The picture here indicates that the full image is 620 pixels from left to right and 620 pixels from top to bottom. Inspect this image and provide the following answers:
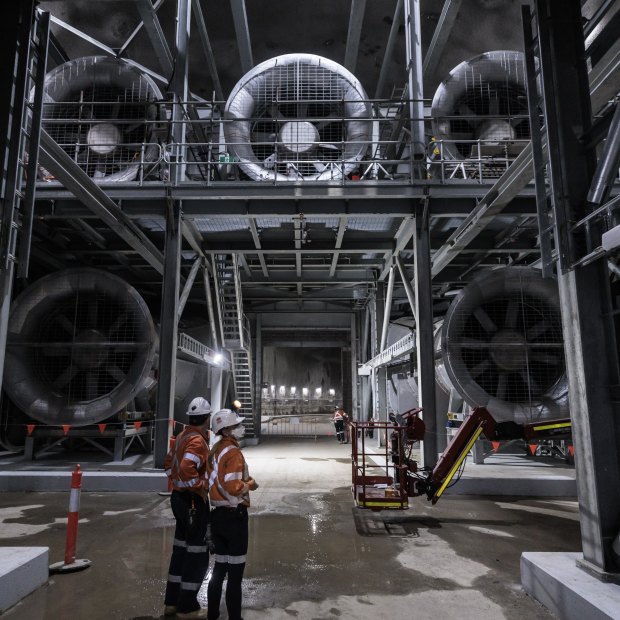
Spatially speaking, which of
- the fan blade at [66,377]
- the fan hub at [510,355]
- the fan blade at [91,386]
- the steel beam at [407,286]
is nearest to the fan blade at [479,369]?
the fan hub at [510,355]

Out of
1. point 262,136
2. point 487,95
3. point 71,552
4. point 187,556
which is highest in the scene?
point 487,95

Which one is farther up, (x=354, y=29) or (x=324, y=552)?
(x=354, y=29)

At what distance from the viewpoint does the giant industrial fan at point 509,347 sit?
891 centimetres

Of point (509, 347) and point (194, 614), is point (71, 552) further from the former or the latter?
point (509, 347)

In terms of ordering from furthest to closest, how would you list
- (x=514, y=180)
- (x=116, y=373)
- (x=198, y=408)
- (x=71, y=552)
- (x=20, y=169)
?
(x=116, y=373)
(x=514, y=180)
(x=71, y=552)
(x=20, y=169)
(x=198, y=408)

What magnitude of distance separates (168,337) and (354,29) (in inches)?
419

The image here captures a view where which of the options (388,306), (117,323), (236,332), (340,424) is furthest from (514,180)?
(340,424)

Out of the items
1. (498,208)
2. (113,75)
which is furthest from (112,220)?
(498,208)

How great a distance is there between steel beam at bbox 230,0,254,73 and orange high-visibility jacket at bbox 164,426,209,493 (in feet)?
42.9

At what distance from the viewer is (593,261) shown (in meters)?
3.99

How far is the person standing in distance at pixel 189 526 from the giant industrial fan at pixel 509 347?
→ 241 inches

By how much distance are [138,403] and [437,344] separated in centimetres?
731

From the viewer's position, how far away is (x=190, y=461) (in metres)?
3.76

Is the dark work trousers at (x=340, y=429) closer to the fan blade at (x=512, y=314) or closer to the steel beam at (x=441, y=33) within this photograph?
the fan blade at (x=512, y=314)
